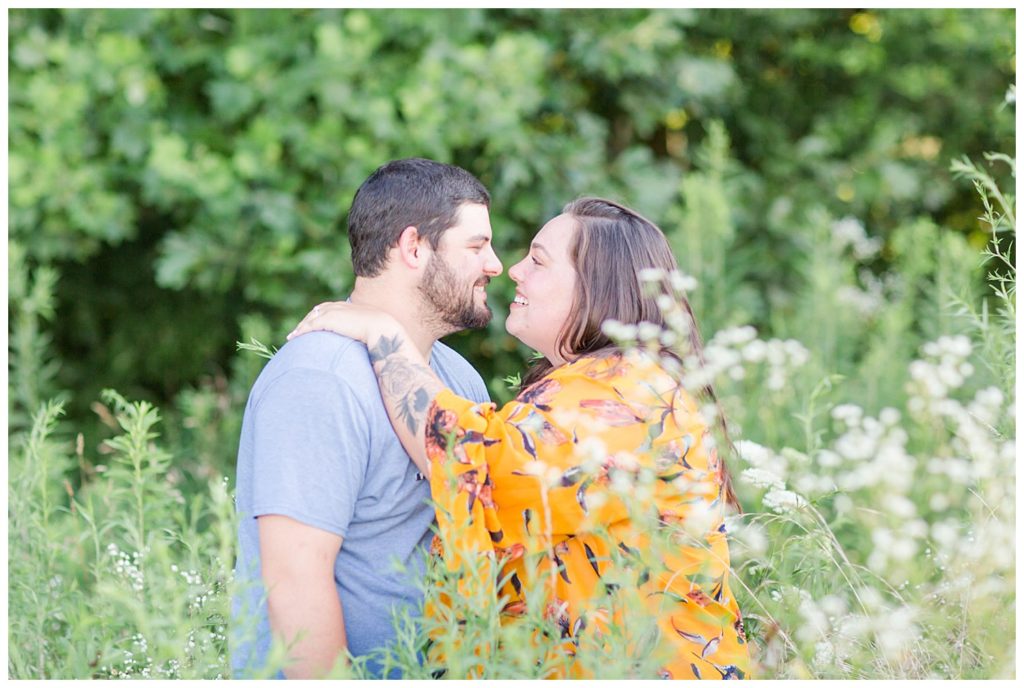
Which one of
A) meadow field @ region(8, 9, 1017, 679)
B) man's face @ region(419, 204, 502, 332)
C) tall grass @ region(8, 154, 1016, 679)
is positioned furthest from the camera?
meadow field @ region(8, 9, 1017, 679)

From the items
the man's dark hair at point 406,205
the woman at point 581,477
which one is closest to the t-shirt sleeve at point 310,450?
the woman at point 581,477

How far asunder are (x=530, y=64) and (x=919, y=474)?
2816 millimetres

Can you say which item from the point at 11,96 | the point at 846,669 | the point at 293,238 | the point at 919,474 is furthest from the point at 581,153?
the point at 846,669

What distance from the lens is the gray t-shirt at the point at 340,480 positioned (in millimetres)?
2236

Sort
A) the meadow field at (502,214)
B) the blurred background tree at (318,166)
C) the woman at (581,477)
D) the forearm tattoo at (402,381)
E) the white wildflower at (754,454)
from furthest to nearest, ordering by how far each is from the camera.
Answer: the blurred background tree at (318,166), the meadow field at (502,214), the white wildflower at (754,454), the forearm tattoo at (402,381), the woman at (581,477)

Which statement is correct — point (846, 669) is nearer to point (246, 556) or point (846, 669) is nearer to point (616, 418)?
point (616, 418)

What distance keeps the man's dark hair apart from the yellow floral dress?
55 centimetres

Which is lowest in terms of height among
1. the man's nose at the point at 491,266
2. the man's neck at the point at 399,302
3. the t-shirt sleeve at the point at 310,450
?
the t-shirt sleeve at the point at 310,450

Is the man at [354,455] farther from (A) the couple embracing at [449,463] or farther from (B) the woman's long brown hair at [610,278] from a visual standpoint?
(B) the woman's long brown hair at [610,278]

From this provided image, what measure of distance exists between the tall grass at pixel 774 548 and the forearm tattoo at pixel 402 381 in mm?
421

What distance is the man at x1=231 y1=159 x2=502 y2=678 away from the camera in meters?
2.21

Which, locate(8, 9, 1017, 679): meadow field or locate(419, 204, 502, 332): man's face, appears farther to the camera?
locate(8, 9, 1017, 679): meadow field

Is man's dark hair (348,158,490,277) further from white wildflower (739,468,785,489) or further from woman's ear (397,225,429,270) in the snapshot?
white wildflower (739,468,785,489)

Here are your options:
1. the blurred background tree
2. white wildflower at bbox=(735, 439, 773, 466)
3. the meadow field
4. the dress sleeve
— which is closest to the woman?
the dress sleeve
